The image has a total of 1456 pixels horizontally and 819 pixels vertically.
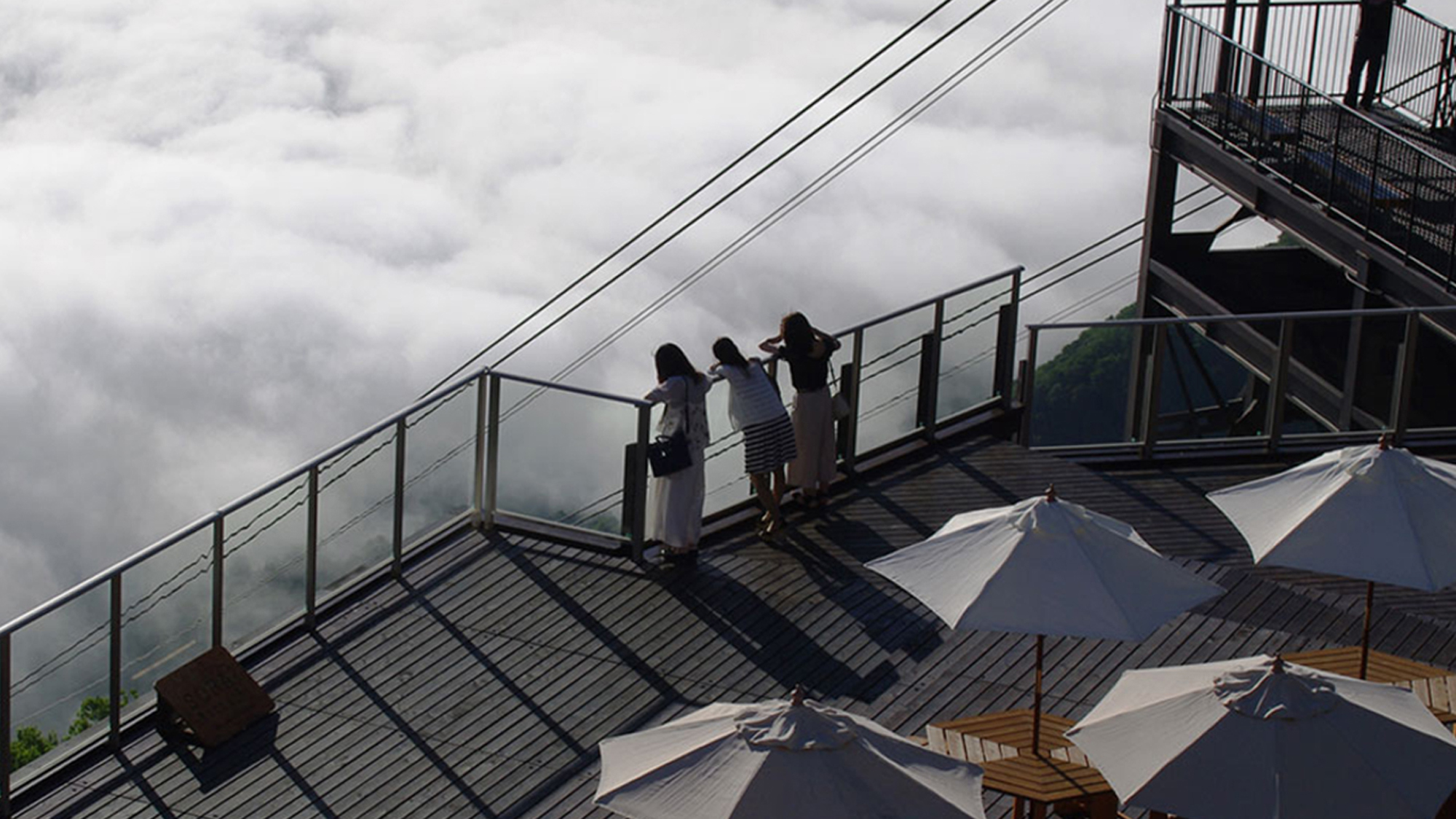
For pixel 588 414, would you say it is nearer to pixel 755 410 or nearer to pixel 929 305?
pixel 755 410

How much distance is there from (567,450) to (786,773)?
674 centimetres

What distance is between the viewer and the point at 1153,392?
14055mm

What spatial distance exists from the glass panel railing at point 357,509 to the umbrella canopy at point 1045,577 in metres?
4.49

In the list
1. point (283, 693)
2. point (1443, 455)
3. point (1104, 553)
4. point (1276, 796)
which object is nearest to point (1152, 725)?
point (1276, 796)

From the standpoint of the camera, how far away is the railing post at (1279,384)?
1402cm

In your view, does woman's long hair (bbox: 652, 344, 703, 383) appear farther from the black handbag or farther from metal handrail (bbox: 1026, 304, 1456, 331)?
metal handrail (bbox: 1026, 304, 1456, 331)

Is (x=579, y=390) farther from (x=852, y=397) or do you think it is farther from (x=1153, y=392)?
(x=1153, y=392)

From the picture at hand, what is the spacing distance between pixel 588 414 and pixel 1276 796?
6756 millimetres

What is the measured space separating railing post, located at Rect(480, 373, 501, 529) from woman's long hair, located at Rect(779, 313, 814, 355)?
79.5 inches

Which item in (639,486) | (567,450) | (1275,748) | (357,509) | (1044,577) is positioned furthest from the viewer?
(567,450)

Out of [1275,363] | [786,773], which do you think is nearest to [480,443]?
[1275,363]

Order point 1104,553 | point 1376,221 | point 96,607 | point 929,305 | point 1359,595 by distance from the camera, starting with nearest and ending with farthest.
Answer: point 1104,553, point 96,607, point 1359,595, point 929,305, point 1376,221

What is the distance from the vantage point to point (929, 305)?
1412 cm

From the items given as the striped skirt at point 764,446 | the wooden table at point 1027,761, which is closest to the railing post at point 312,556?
the striped skirt at point 764,446
